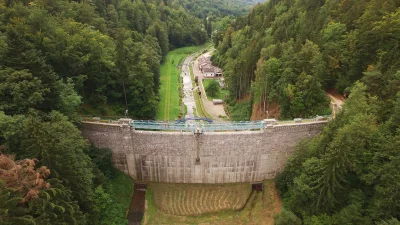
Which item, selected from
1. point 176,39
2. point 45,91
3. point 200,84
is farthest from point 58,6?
point 176,39

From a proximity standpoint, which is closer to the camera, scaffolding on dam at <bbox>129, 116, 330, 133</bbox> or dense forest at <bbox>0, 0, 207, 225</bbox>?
dense forest at <bbox>0, 0, 207, 225</bbox>

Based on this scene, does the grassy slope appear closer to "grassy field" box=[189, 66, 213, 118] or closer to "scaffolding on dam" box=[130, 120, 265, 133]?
"scaffolding on dam" box=[130, 120, 265, 133]

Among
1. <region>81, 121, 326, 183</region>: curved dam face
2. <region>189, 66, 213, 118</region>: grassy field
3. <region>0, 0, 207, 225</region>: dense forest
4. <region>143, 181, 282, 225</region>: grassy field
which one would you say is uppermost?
<region>0, 0, 207, 225</region>: dense forest

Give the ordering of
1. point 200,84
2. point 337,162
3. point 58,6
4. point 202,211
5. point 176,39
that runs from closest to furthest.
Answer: point 337,162 → point 202,211 → point 58,6 → point 200,84 → point 176,39

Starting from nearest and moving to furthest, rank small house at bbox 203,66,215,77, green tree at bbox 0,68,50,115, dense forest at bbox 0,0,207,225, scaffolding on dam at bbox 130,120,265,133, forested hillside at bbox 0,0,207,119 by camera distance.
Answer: dense forest at bbox 0,0,207,225 < green tree at bbox 0,68,50,115 < forested hillside at bbox 0,0,207,119 < scaffolding on dam at bbox 130,120,265,133 < small house at bbox 203,66,215,77

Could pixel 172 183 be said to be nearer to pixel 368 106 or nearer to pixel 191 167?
pixel 191 167

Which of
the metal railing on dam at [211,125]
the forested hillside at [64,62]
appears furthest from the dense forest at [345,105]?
the forested hillside at [64,62]

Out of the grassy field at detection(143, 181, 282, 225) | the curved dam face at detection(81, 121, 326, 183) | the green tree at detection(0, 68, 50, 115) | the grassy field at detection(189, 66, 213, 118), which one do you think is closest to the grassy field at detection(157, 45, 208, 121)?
the grassy field at detection(189, 66, 213, 118)
